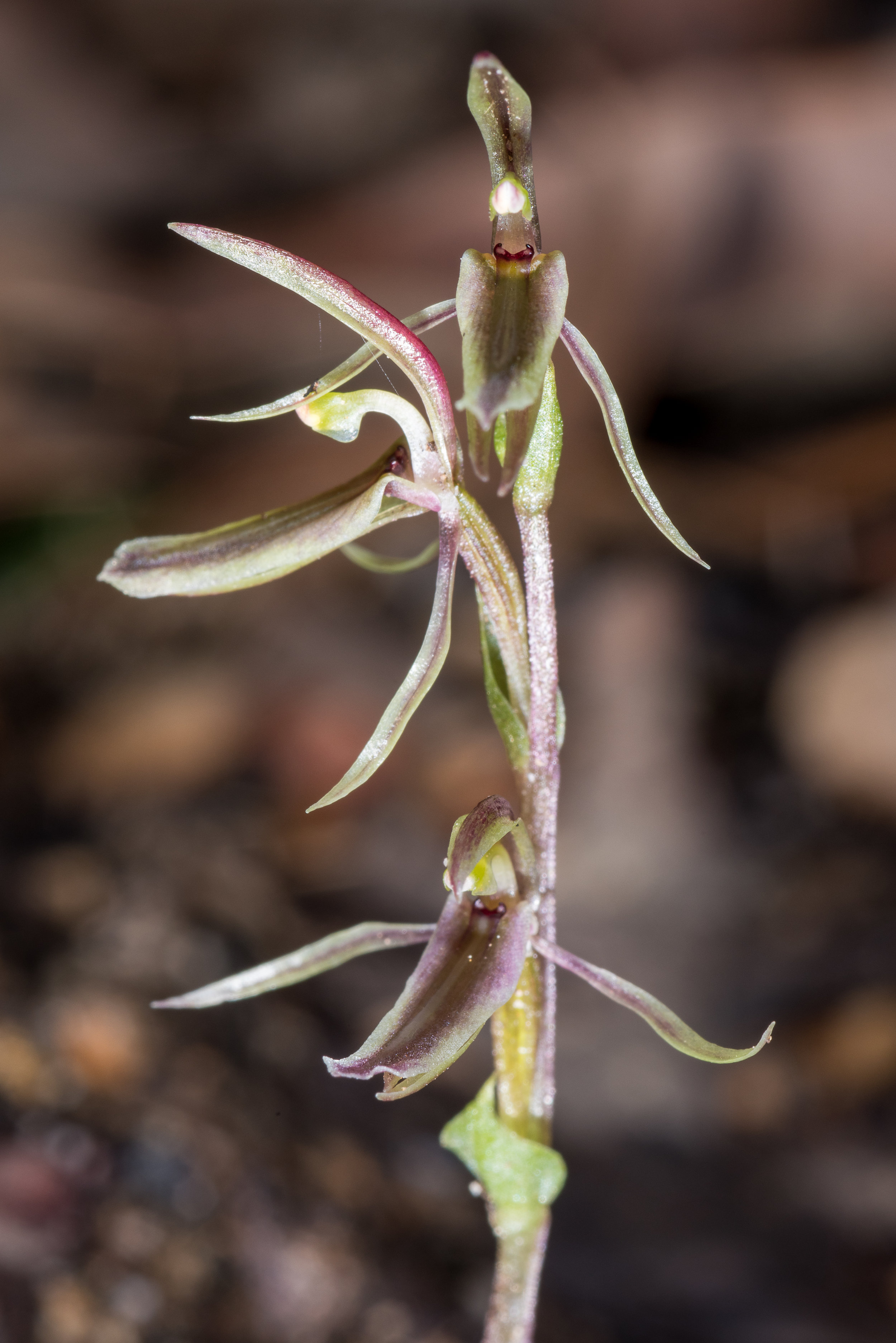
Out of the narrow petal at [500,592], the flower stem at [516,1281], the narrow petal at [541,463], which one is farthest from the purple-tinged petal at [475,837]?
the flower stem at [516,1281]

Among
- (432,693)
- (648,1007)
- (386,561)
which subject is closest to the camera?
(648,1007)

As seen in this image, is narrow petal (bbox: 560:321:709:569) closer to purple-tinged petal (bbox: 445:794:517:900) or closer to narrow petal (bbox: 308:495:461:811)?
narrow petal (bbox: 308:495:461:811)

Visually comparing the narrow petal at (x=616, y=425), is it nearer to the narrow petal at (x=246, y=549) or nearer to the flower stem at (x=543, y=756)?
the flower stem at (x=543, y=756)

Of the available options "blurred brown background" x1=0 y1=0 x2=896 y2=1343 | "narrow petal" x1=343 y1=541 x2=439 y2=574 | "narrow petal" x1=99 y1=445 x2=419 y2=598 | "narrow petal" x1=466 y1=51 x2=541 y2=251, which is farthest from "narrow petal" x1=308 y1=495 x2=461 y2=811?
"blurred brown background" x1=0 y1=0 x2=896 y2=1343

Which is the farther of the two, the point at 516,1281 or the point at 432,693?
the point at 432,693

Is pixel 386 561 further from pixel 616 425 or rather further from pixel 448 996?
pixel 448 996

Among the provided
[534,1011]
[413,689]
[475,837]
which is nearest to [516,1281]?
[534,1011]

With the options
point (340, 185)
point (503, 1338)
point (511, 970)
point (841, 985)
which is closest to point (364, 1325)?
point (503, 1338)
